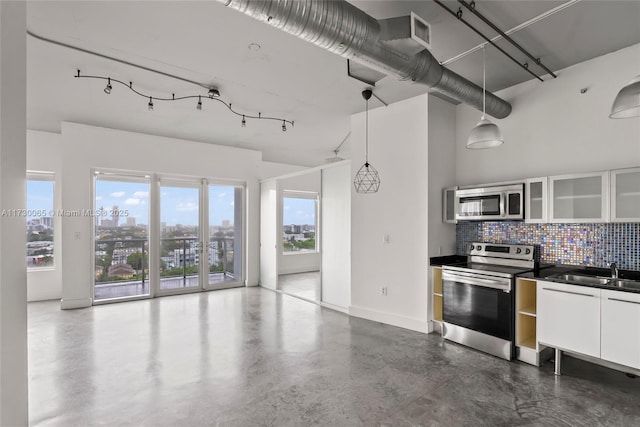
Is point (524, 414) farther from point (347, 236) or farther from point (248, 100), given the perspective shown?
point (248, 100)

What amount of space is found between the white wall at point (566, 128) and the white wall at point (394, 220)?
0.82 metres

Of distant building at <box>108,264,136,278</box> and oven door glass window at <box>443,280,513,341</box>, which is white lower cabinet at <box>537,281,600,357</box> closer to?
oven door glass window at <box>443,280,513,341</box>

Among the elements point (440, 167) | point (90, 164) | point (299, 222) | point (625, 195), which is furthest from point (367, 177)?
point (90, 164)

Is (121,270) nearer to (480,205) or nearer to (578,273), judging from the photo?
(480,205)

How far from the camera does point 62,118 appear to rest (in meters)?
5.19

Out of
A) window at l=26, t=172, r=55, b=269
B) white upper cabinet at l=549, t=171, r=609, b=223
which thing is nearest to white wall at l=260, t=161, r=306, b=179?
window at l=26, t=172, r=55, b=269

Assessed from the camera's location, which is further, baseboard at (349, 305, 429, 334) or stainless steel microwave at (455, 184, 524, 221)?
baseboard at (349, 305, 429, 334)

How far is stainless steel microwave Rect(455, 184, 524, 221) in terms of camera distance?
12.1 ft

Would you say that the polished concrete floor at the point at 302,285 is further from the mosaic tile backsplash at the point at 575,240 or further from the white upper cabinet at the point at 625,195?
the white upper cabinet at the point at 625,195

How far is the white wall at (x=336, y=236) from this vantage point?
5184mm

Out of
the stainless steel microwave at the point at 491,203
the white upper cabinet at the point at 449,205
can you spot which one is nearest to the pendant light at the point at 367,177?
the white upper cabinet at the point at 449,205

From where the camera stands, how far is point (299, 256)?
894 cm

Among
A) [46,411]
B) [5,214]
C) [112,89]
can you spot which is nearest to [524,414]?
[5,214]

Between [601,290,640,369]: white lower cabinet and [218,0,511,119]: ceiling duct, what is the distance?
2395 mm
